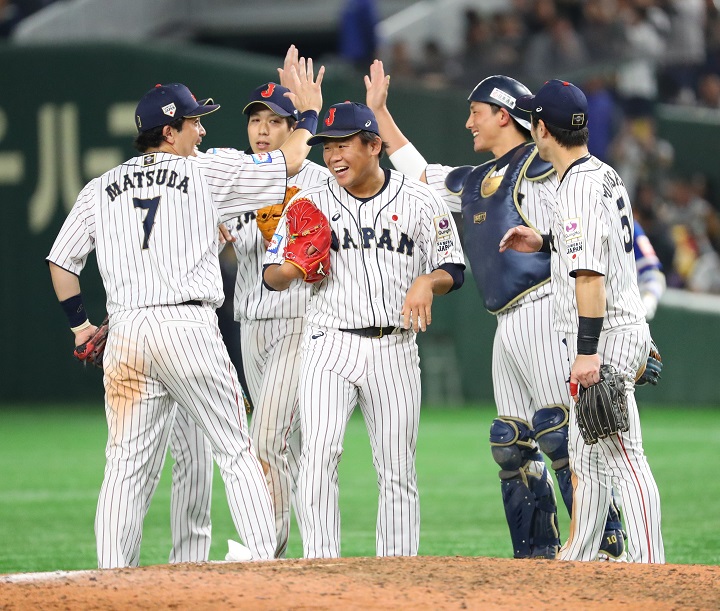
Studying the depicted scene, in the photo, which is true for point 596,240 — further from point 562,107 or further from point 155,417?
point 155,417

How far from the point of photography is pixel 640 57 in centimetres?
1753

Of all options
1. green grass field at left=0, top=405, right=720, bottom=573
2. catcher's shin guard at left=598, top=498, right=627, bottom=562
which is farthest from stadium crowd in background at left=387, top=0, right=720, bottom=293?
catcher's shin guard at left=598, top=498, right=627, bottom=562

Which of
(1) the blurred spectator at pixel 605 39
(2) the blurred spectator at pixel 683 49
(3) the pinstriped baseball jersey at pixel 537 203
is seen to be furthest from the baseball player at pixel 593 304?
(2) the blurred spectator at pixel 683 49

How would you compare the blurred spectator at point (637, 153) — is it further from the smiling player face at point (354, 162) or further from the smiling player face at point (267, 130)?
the smiling player face at point (354, 162)

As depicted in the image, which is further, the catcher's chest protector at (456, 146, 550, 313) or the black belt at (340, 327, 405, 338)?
the catcher's chest protector at (456, 146, 550, 313)

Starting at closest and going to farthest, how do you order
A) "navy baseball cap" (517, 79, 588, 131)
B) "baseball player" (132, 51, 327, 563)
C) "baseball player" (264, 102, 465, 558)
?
1. "navy baseball cap" (517, 79, 588, 131)
2. "baseball player" (264, 102, 465, 558)
3. "baseball player" (132, 51, 327, 563)

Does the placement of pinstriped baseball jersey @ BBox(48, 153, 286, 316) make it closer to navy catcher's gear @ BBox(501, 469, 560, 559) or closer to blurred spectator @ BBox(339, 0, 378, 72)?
navy catcher's gear @ BBox(501, 469, 560, 559)

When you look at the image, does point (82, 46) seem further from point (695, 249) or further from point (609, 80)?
point (695, 249)

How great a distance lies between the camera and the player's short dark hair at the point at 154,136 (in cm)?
597

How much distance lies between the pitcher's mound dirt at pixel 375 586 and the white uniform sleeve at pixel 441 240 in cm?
147

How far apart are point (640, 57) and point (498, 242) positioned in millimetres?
11781

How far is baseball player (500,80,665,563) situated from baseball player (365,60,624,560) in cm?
49

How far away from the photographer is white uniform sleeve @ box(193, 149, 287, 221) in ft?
19.3

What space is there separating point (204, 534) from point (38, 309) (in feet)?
36.4
